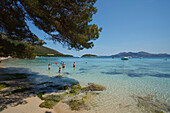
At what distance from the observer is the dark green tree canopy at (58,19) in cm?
740

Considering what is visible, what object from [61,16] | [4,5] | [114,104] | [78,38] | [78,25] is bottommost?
[114,104]

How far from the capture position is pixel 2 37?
34.3ft

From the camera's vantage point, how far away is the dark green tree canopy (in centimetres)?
740

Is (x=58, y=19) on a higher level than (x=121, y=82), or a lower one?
higher

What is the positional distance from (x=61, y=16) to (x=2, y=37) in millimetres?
7741

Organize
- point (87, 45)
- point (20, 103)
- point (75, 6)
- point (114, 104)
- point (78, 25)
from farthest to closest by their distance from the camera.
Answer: point (87, 45), point (78, 25), point (75, 6), point (114, 104), point (20, 103)

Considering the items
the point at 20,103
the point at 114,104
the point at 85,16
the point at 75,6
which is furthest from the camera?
the point at 85,16

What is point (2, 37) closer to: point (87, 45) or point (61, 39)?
point (61, 39)

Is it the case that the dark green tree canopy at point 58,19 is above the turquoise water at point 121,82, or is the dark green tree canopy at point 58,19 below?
above

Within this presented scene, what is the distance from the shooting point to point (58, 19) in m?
8.45

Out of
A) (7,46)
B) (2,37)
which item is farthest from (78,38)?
(2,37)

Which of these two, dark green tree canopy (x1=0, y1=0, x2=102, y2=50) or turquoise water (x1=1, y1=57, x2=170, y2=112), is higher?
dark green tree canopy (x1=0, y1=0, x2=102, y2=50)

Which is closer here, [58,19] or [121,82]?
[58,19]

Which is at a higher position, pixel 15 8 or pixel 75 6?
pixel 15 8
